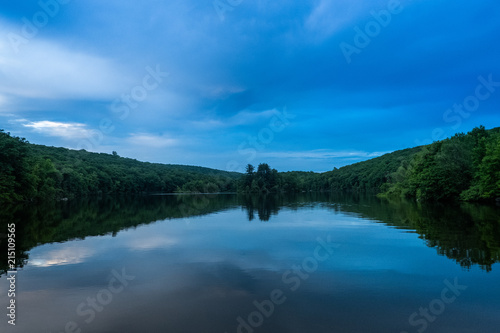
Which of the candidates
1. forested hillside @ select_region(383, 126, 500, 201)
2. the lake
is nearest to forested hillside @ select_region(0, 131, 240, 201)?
the lake

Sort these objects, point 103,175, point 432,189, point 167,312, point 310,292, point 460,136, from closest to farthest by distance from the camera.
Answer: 1. point 167,312
2. point 310,292
3. point 432,189
4. point 460,136
5. point 103,175

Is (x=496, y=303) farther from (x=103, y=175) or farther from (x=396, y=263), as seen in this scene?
(x=103, y=175)

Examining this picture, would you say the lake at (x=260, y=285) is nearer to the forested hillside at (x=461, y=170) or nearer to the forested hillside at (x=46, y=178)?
the forested hillside at (x=461, y=170)

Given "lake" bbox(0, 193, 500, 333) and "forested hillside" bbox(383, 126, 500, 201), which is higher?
"forested hillside" bbox(383, 126, 500, 201)

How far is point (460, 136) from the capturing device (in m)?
77.8

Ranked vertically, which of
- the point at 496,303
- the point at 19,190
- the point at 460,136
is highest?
the point at 460,136

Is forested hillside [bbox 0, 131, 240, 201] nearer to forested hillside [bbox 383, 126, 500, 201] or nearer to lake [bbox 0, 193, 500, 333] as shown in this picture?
lake [bbox 0, 193, 500, 333]

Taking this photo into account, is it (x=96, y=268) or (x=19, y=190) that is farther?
(x=19, y=190)

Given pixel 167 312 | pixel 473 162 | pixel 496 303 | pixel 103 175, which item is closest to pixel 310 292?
pixel 167 312

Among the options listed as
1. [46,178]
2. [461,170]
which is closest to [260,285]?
[461,170]

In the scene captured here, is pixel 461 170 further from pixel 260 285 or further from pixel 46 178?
pixel 46 178

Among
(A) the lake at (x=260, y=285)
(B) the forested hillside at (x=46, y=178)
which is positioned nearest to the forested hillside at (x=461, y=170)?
(A) the lake at (x=260, y=285)

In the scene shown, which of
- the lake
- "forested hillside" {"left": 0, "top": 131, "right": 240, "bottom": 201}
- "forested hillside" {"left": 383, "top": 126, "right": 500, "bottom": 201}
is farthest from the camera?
"forested hillside" {"left": 0, "top": 131, "right": 240, "bottom": 201}

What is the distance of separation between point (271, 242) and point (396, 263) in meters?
7.55
